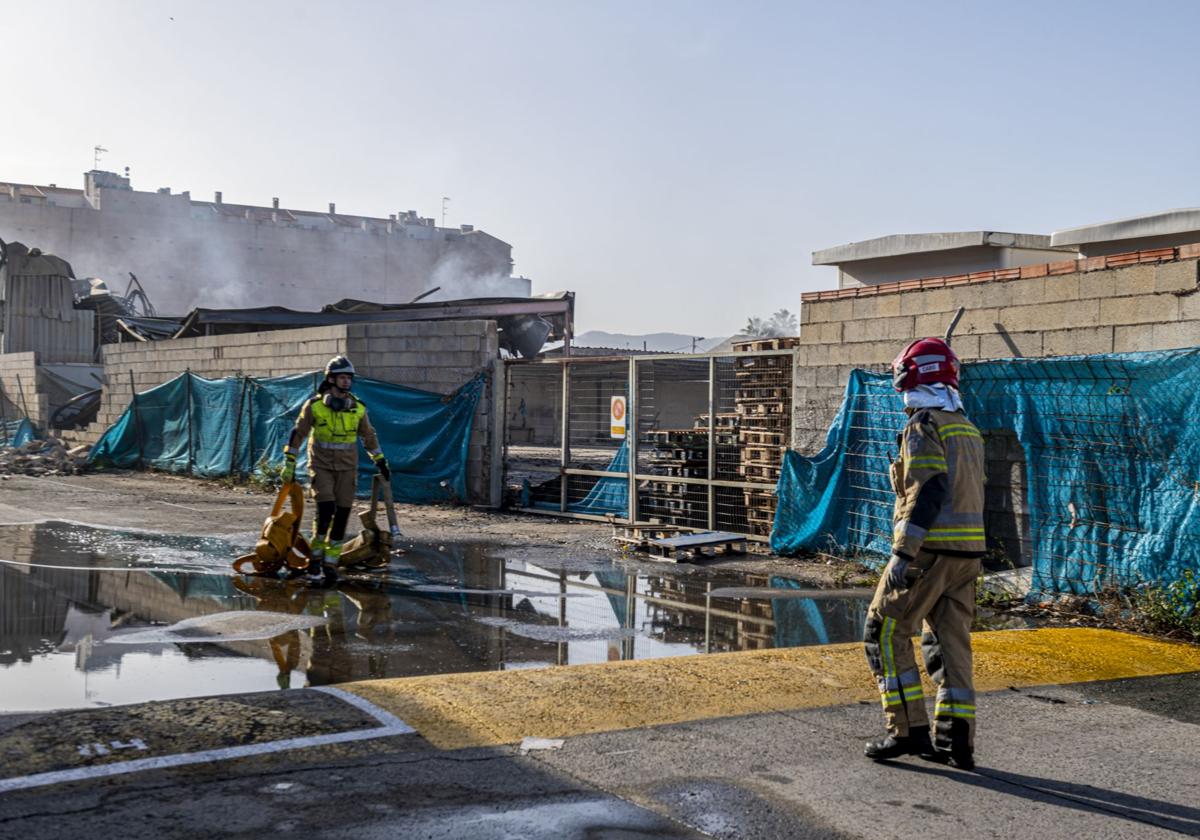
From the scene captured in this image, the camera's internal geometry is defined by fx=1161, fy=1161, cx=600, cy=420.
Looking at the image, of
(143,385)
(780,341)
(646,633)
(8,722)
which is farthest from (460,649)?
(143,385)

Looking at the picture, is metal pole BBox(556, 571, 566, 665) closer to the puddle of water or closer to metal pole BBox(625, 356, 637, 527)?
the puddle of water

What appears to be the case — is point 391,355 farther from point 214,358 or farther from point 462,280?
point 462,280

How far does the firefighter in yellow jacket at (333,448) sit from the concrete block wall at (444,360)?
232 inches

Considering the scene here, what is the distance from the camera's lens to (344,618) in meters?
8.73

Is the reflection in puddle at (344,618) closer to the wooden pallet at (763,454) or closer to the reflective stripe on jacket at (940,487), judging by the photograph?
the wooden pallet at (763,454)

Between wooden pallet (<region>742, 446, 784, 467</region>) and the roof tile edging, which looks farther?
wooden pallet (<region>742, 446, 784, 467</region>)

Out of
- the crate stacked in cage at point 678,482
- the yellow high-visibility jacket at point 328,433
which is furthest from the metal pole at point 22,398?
the yellow high-visibility jacket at point 328,433

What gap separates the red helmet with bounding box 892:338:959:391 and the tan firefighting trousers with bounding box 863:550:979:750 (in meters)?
0.81

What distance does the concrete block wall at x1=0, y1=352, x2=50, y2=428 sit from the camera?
31.3 m

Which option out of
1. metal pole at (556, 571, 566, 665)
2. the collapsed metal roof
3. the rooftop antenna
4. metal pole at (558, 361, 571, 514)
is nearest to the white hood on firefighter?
metal pole at (556, 571, 566, 665)

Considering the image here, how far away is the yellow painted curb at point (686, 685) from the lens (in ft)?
18.6

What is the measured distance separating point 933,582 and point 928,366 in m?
1.00

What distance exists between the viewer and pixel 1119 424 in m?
9.14

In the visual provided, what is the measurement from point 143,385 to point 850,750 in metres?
23.8
